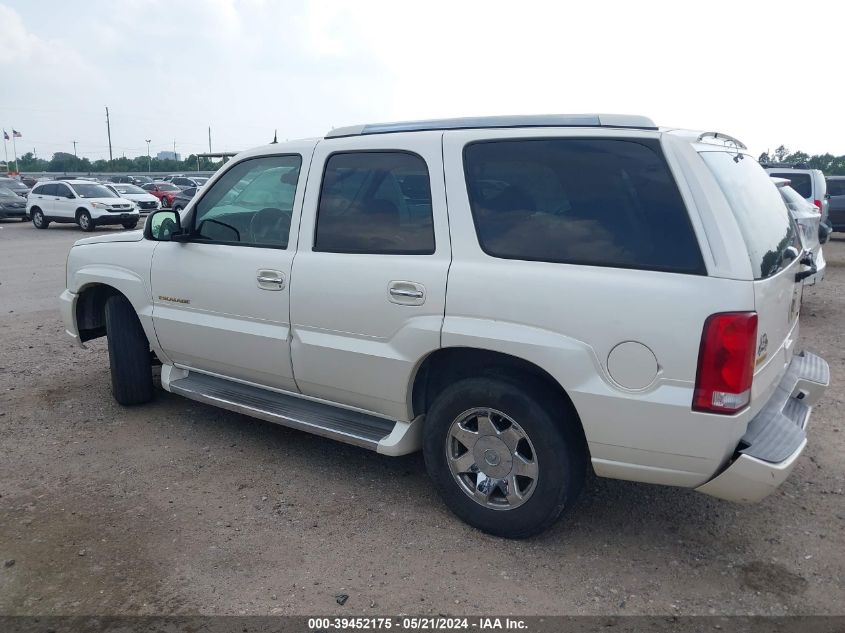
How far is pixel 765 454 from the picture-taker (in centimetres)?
295

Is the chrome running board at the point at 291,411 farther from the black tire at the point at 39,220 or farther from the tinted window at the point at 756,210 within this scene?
the black tire at the point at 39,220

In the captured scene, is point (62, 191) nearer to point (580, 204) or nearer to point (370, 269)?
point (370, 269)

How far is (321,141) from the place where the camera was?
165 inches

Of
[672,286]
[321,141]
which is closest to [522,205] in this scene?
[672,286]

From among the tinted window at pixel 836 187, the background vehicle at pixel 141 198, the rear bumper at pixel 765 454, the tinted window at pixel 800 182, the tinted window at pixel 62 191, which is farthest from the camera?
the background vehicle at pixel 141 198

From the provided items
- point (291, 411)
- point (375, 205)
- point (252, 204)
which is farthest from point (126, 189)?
point (375, 205)

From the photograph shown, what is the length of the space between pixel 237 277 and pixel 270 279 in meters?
0.30

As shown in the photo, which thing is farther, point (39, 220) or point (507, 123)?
point (39, 220)

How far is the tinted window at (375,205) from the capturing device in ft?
12.1

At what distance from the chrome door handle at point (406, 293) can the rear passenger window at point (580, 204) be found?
0.41 meters

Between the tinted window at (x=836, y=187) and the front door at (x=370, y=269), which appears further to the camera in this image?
the tinted window at (x=836, y=187)

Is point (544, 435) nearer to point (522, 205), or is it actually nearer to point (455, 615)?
point (455, 615)

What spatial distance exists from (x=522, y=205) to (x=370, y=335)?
1067mm

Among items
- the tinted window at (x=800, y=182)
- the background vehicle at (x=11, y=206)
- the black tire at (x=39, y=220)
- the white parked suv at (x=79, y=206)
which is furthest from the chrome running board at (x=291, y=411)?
the background vehicle at (x=11, y=206)
